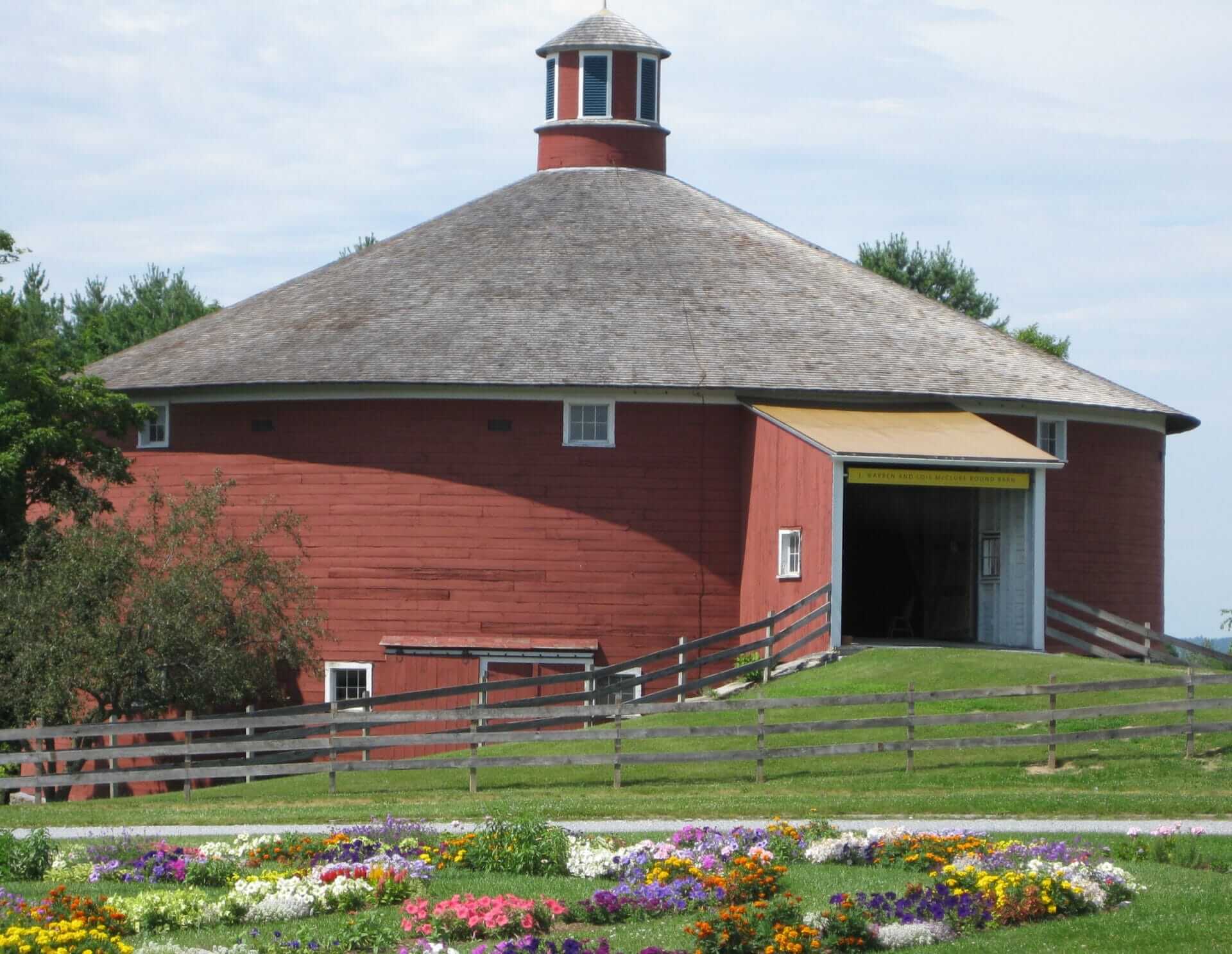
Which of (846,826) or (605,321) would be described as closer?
(846,826)

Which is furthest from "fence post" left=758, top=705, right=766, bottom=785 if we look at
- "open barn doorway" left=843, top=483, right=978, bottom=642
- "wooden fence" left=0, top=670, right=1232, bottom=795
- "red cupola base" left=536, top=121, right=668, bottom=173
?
"red cupola base" left=536, top=121, right=668, bottom=173

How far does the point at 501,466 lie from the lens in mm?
30172

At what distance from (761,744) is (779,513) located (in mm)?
7835

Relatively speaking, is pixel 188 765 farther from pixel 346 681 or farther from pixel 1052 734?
pixel 1052 734

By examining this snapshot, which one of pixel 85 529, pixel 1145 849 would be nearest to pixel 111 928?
pixel 1145 849

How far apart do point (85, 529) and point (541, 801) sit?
1080cm

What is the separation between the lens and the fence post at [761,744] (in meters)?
Result: 21.6

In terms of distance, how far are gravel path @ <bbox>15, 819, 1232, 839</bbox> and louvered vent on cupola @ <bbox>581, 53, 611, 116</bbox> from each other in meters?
24.5

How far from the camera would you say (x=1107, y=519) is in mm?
32312

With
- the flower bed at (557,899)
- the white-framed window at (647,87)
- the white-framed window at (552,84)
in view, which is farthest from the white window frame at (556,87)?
the flower bed at (557,899)

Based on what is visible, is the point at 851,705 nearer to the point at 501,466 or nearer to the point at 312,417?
the point at 501,466

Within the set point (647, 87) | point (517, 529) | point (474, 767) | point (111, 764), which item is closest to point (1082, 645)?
point (517, 529)

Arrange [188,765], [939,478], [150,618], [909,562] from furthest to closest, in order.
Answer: [909,562] < [939,478] < [150,618] < [188,765]

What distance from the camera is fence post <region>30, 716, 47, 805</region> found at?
23.5 meters
